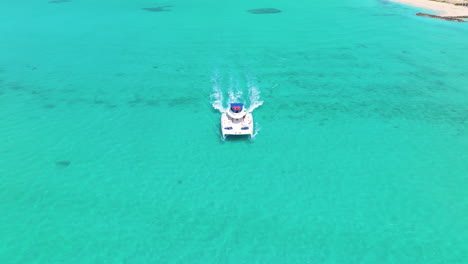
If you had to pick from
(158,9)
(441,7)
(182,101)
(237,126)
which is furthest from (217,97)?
(441,7)

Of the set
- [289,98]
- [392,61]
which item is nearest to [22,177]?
[289,98]

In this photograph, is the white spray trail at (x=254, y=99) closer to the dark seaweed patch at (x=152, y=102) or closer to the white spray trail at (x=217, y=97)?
the white spray trail at (x=217, y=97)

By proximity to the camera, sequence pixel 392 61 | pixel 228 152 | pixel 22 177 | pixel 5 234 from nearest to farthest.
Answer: pixel 5 234
pixel 22 177
pixel 228 152
pixel 392 61

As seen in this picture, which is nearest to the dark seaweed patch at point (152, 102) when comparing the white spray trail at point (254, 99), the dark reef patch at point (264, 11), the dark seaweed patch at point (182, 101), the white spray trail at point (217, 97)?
the dark seaweed patch at point (182, 101)

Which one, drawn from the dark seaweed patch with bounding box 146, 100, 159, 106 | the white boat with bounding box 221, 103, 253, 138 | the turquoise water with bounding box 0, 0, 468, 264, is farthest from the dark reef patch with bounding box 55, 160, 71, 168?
the white boat with bounding box 221, 103, 253, 138

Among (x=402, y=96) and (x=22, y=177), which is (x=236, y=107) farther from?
(x=402, y=96)

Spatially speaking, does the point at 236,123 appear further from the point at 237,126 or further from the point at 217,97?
the point at 217,97
